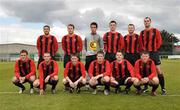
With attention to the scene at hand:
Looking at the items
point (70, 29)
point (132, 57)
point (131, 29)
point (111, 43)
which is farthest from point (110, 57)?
point (70, 29)

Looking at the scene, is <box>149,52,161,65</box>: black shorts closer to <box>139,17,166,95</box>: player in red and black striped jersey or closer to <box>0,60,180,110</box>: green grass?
<box>139,17,166,95</box>: player in red and black striped jersey

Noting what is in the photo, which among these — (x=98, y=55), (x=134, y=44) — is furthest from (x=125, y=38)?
(x=98, y=55)

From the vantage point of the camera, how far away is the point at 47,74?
→ 10.9 m

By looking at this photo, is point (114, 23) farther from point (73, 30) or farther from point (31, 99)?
point (31, 99)

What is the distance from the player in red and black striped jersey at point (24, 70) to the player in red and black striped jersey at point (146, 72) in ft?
9.92

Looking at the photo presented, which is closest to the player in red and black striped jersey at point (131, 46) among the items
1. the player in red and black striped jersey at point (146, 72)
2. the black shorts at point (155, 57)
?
the black shorts at point (155, 57)

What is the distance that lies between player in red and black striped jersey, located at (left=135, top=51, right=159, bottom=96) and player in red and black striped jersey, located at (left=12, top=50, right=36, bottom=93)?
3.02m

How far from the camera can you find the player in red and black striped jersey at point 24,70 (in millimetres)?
10953

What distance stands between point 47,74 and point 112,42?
2150 mm

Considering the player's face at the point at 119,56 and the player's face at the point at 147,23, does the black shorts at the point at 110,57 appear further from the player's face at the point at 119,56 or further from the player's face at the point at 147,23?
the player's face at the point at 147,23

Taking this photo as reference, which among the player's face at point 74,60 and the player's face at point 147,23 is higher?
the player's face at point 147,23

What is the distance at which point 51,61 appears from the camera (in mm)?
10930

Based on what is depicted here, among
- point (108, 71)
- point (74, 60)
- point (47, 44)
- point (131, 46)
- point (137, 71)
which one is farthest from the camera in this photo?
point (47, 44)

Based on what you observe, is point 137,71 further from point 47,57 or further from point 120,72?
point 47,57
